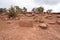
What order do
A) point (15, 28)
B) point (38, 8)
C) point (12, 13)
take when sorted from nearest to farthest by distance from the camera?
1. point (15, 28)
2. point (12, 13)
3. point (38, 8)

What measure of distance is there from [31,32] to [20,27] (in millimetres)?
1365

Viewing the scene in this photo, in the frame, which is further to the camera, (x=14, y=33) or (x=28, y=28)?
(x=28, y=28)

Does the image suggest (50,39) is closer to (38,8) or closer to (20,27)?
(20,27)

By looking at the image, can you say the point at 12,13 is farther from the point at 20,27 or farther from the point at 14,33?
the point at 14,33

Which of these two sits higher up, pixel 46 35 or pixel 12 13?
pixel 12 13

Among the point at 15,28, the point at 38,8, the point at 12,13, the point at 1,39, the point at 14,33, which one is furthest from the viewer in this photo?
the point at 38,8

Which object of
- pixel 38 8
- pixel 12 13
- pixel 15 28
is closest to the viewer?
pixel 15 28

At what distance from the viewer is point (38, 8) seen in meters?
31.4

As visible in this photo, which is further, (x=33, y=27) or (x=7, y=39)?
(x=33, y=27)

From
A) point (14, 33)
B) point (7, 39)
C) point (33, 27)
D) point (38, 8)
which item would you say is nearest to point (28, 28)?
point (33, 27)

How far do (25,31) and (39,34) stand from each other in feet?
3.85

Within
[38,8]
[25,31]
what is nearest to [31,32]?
[25,31]

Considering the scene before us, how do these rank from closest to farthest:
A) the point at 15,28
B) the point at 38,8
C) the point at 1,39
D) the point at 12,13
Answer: the point at 1,39, the point at 15,28, the point at 12,13, the point at 38,8

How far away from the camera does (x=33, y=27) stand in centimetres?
1436
